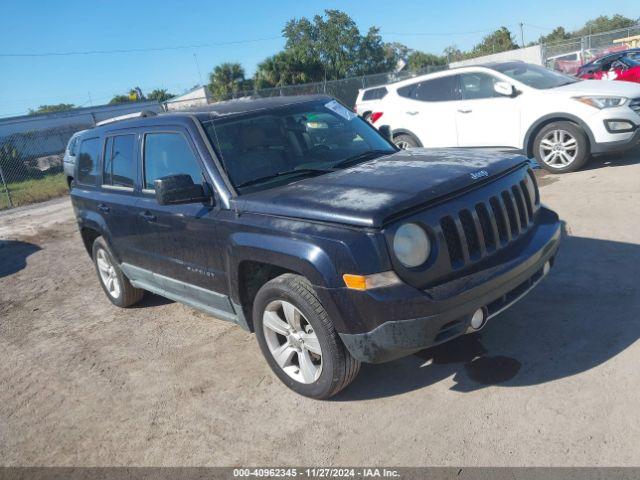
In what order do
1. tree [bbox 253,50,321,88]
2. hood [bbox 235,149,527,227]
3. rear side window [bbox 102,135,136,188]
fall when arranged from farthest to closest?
tree [bbox 253,50,321,88] → rear side window [bbox 102,135,136,188] → hood [bbox 235,149,527,227]

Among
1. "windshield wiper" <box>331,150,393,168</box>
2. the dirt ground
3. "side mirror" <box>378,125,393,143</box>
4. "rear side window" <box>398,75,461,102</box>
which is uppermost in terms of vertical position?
"rear side window" <box>398,75,461,102</box>

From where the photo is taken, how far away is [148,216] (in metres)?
4.58

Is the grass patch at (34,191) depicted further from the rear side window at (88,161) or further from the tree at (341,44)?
the tree at (341,44)

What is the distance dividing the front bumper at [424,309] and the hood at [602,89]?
19.6 feet

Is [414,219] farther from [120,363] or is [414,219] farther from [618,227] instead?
[618,227]

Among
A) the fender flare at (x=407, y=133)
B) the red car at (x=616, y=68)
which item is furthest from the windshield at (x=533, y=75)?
the red car at (x=616, y=68)

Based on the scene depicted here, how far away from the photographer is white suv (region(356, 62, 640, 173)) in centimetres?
802

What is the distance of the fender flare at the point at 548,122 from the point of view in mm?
8094

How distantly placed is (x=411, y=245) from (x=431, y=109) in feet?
23.5

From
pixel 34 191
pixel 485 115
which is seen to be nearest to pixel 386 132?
pixel 485 115

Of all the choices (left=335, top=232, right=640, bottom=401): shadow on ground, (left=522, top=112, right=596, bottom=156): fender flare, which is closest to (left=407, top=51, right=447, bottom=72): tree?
(left=522, top=112, right=596, bottom=156): fender flare

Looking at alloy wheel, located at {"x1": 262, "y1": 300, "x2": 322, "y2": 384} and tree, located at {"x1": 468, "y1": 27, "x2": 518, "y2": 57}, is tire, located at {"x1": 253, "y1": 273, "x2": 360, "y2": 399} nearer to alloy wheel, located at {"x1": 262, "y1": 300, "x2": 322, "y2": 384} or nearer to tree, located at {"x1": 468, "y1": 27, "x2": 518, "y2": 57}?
alloy wheel, located at {"x1": 262, "y1": 300, "x2": 322, "y2": 384}

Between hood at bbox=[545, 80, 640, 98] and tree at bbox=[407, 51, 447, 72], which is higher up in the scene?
tree at bbox=[407, 51, 447, 72]

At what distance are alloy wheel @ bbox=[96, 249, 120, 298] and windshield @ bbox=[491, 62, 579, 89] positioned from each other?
672 centimetres
